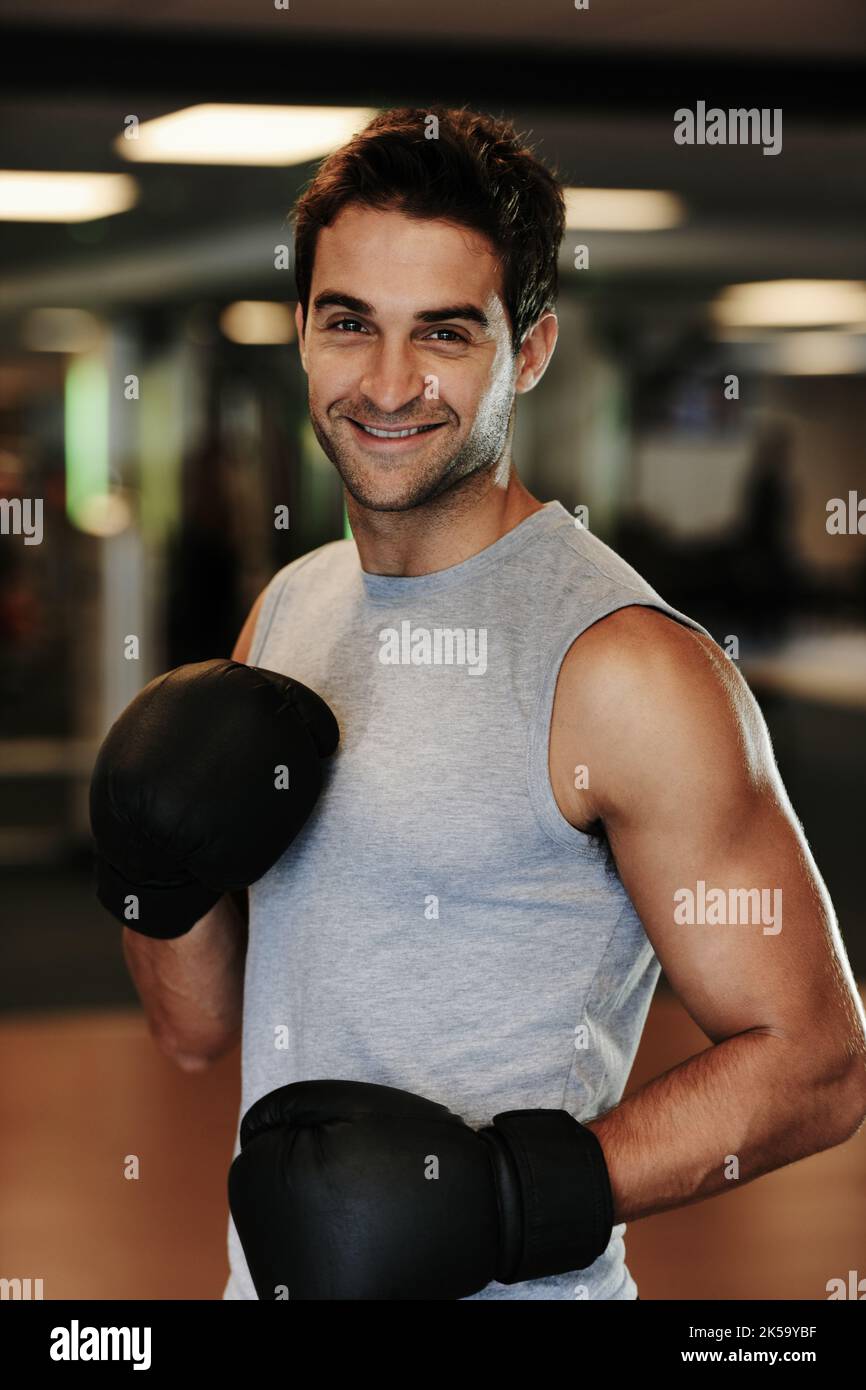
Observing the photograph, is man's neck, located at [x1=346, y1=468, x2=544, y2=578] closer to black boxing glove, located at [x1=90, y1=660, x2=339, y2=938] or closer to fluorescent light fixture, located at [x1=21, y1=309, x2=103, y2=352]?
black boxing glove, located at [x1=90, y1=660, x2=339, y2=938]

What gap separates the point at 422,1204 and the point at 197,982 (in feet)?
1.41

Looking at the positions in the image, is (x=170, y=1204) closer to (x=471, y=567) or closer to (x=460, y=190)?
(x=471, y=567)

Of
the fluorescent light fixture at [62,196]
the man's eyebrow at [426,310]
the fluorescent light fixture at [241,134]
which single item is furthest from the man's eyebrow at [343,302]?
the fluorescent light fixture at [62,196]

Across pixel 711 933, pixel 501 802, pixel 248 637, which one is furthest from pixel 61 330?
pixel 711 933

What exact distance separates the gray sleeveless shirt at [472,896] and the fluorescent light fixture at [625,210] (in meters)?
4.45

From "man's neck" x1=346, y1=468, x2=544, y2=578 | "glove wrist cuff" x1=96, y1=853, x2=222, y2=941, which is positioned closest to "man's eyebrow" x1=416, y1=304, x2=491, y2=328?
"man's neck" x1=346, y1=468, x2=544, y2=578

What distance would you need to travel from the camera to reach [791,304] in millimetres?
5719

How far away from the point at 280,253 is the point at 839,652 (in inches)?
206

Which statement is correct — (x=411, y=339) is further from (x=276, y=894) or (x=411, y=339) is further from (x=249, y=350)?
(x=249, y=350)

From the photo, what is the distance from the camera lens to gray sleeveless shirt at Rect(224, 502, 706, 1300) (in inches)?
46.2

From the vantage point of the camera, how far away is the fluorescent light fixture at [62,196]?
504 cm

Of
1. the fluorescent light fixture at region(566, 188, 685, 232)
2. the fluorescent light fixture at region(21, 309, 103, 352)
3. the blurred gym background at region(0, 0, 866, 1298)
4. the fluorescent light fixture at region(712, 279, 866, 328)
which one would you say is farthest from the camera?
the fluorescent light fixture at region(712, 279, 866, 328)

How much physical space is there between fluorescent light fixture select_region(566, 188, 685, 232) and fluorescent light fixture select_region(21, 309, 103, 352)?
1680 mm

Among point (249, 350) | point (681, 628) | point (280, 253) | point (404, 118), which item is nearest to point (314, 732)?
point (681, 628)
